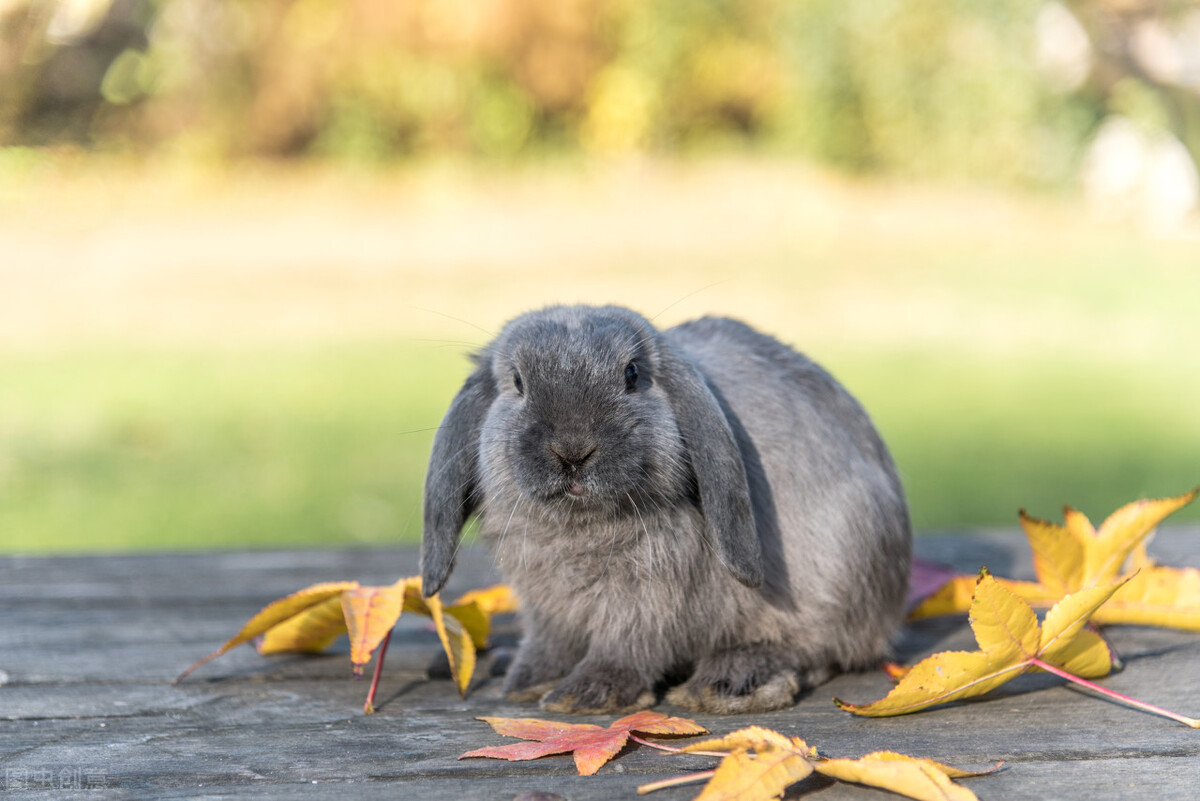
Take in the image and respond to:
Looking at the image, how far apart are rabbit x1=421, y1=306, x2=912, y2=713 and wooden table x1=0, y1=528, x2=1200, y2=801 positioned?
0.13 meters

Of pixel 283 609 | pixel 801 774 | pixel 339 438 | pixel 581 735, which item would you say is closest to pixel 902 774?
pixel 801 774

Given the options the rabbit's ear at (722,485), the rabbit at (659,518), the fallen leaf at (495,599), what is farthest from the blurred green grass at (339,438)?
the rabbit's ear at (722,485)

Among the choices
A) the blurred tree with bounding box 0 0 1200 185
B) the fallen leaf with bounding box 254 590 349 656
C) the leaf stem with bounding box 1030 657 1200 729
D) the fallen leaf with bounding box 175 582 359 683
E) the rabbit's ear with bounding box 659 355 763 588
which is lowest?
the leaf stem with bounding box 1030 657 1200 729

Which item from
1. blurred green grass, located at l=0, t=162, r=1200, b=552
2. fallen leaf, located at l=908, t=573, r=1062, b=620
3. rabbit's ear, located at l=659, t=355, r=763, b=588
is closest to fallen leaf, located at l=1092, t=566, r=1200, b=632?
fallen leaf, located at l=908, t=573, r=1062, b=620

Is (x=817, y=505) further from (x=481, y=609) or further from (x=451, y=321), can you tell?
(x=451, y=321)

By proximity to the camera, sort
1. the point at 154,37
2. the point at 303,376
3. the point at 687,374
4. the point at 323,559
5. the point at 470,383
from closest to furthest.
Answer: the point at 687,374
the point at 470,383
the point at 323,559
the point at 303,376
the point at 154,37

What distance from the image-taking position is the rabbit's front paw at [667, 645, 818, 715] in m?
2.33

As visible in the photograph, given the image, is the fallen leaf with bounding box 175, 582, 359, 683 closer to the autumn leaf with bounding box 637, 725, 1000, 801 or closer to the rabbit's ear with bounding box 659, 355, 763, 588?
the rabbit's ear with bounding box 659, 355, 763, 588

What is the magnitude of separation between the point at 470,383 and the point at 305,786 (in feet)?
3.00

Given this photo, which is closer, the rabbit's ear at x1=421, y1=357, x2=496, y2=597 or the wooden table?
the wooden table

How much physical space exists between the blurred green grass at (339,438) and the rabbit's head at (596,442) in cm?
314

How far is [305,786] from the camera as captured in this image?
6.42 feet

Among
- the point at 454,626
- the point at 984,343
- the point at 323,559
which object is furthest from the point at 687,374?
the point at 984,343

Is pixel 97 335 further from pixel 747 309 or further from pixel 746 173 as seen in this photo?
pixel 746 173
